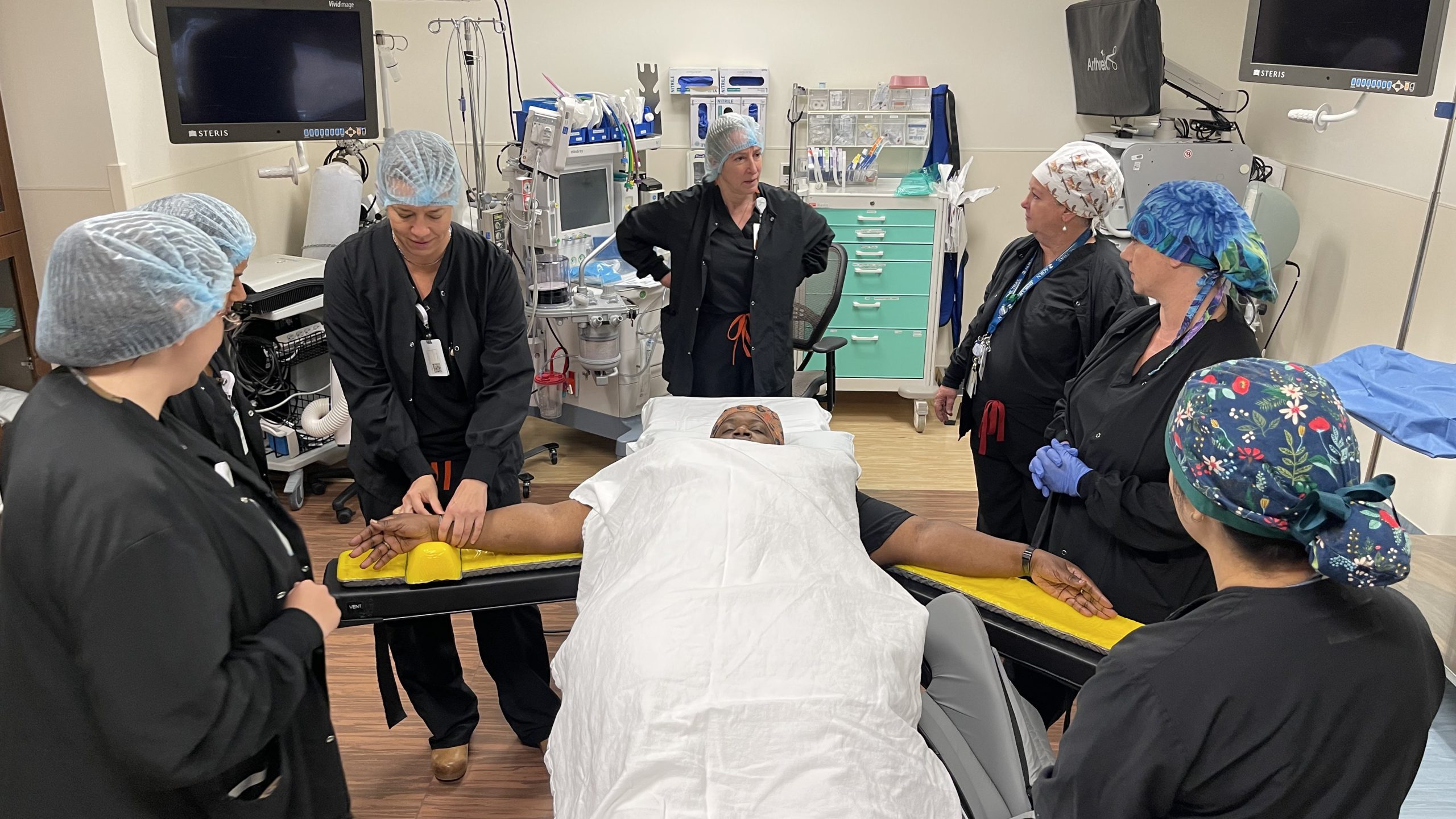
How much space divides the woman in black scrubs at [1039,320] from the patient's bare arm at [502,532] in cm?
103

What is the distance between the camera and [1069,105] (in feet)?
15.7

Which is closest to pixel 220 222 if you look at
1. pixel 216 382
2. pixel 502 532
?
pixel 216 382

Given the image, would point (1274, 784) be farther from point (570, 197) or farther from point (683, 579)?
point (570, 197)

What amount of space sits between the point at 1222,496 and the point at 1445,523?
2.71 meters

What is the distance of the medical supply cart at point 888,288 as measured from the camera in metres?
4.47

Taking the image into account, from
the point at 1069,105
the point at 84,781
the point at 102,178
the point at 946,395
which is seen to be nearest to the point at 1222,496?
the point at 84,781

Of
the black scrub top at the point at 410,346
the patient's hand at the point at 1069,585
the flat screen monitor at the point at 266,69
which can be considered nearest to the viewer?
the patient's hand at the point at 1069,585

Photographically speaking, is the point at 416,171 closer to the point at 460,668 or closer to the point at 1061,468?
the point at 460,668

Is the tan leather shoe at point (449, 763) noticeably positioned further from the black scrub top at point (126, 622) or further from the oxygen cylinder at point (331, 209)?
the oxygen cylinder at point (331, 209)

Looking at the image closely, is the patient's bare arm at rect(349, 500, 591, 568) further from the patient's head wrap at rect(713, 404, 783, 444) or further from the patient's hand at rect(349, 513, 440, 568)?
the patient's head wrap at rect(713, 404, 783, 444)

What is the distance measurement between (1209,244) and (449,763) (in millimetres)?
1933

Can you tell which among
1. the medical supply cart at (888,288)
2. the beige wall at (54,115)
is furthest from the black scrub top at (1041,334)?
the beige wall at (54,115)

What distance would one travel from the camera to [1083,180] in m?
2.23

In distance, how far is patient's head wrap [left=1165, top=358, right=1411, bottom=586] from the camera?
2.88ft
